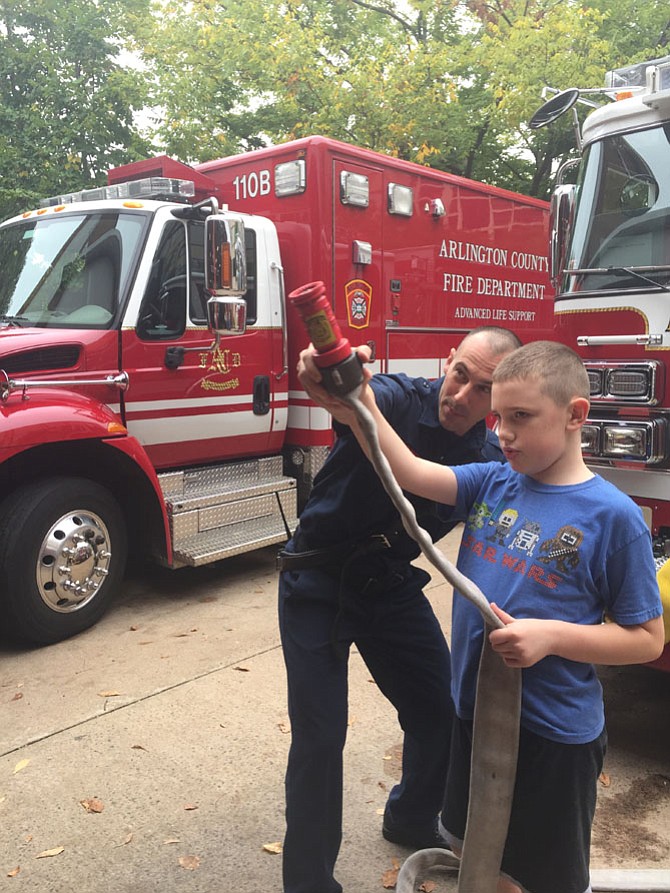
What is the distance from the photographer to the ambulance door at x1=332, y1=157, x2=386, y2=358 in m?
5.86

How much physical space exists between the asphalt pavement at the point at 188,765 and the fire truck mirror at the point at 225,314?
1.78 meters

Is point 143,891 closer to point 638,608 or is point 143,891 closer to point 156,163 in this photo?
point 638,608

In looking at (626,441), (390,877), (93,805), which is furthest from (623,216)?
(93,805)

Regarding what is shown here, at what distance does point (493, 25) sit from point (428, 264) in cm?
665

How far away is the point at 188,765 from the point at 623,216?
3.15 meters

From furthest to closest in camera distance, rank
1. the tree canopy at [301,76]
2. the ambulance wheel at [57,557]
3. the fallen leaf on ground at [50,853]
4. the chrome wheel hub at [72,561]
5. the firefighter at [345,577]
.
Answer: the tree canopy at [301,76] < the chrome wheel hub at [72,561] < the ambulance wheel at [57,557] < the fallen leaf on ground at [50,853] < the firefighter at [345,577]

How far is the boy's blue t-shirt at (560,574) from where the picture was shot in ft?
5.46

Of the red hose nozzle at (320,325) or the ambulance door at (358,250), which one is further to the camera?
the ambulance door at (358,250)

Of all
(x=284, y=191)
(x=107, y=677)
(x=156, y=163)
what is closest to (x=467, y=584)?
(x=107, y=677)

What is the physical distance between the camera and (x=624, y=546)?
1.66 meters

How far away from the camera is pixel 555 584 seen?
1.69 metres

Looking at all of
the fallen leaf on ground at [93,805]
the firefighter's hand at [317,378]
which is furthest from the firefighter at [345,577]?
the fallen leaf on ground at [93,805]

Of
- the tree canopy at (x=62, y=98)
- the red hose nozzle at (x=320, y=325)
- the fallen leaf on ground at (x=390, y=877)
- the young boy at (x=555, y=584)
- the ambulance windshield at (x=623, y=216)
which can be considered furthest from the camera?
the tree canopy at (x=62, y=98)

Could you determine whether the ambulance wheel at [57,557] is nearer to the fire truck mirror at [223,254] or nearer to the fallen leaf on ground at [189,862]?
the fire truck mirror at [223,254]
